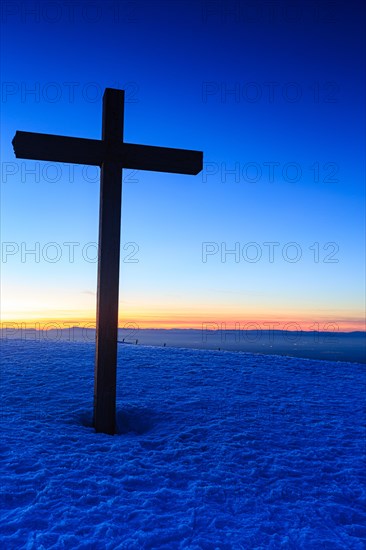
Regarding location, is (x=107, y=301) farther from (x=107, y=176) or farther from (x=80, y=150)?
(x=80, y=150)

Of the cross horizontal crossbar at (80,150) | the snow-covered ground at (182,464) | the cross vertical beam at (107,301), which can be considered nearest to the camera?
the snow-covered ground at (182,464)

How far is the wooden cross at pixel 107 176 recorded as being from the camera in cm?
646

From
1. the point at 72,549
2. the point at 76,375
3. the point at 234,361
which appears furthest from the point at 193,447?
the point at 234,361

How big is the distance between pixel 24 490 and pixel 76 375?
15.8 ft

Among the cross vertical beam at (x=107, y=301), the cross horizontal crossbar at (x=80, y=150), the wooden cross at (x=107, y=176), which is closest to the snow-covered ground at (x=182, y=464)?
the cross vertical beam at (x=107, y=301)

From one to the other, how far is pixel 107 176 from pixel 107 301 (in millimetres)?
1857

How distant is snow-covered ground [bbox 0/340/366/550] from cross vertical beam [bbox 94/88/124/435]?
1.47ft

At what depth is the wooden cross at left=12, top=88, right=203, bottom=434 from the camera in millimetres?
6461

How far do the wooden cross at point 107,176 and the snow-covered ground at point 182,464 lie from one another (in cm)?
74

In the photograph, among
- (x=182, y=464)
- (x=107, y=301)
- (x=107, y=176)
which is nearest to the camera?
(x=182, y=464)

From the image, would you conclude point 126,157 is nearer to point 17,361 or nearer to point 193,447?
point 193,447

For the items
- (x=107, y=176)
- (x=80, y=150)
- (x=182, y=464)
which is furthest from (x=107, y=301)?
(x=182, y=464)

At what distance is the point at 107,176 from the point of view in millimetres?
6719

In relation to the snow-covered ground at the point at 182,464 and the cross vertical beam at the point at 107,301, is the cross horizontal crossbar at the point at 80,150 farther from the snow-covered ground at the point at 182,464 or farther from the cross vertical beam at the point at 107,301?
the snow-covered ground at the point at 182,464
